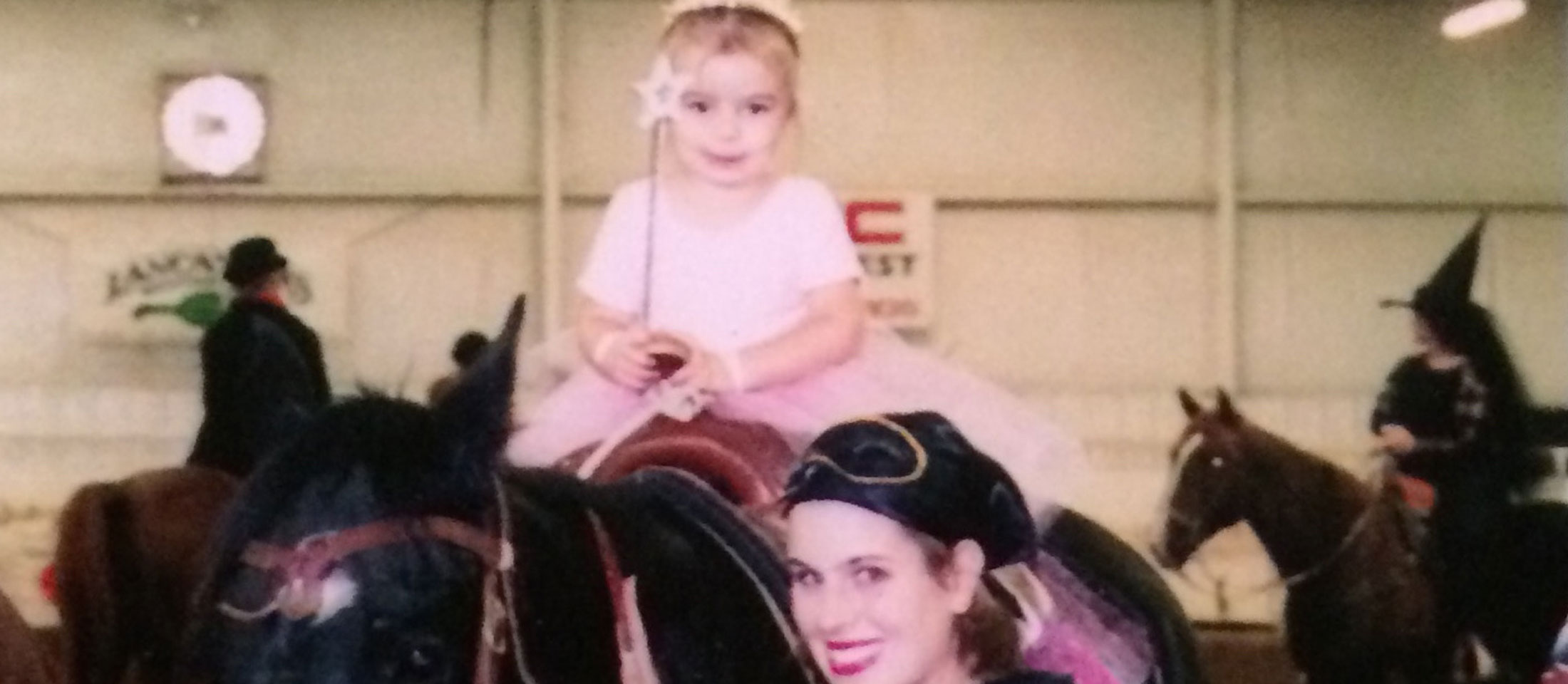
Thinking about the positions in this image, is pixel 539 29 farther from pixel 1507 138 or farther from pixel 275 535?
pixel 275 535

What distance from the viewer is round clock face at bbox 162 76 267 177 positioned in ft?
21.0

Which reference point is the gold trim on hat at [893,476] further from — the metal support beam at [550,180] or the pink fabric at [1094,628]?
the metal support beam at [550,180]

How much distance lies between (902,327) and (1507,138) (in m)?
2.47

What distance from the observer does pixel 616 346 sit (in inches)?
66.7

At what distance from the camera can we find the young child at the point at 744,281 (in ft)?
5.74

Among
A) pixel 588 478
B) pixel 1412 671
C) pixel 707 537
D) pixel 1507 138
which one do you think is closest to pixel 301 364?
pixel 588 478

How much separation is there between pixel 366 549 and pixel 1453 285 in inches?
140

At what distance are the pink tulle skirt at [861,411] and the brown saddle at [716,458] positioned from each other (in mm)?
61

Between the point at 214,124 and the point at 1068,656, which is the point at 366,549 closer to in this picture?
the point at 1068,656

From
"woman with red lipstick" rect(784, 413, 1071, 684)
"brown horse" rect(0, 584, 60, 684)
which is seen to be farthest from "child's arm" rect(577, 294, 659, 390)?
"brown horse" rect(0, 584, 60, 684)

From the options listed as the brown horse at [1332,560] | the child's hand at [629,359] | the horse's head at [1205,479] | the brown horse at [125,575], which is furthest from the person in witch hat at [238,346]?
the brown horse at [1332,560]

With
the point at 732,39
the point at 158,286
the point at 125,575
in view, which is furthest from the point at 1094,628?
the point at 158,286

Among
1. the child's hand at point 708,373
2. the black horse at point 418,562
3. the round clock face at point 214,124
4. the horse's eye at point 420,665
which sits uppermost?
the round clock face at point 214,124

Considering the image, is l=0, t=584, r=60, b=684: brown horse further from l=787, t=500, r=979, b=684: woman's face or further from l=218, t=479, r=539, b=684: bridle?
l=787, t=500, r=979, b=684: woman's face
